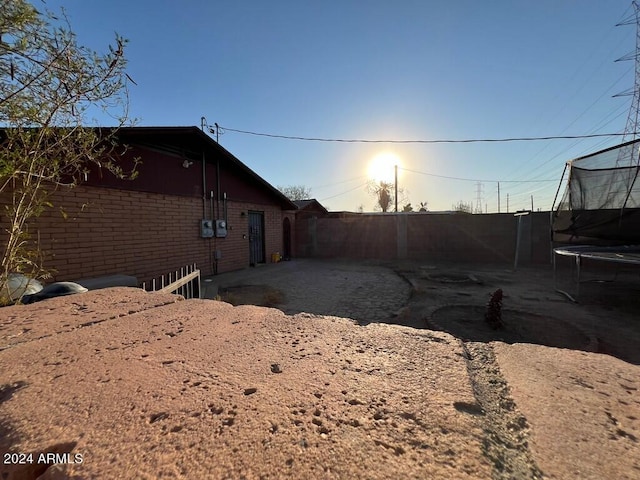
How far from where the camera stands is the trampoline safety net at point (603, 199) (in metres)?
6.62

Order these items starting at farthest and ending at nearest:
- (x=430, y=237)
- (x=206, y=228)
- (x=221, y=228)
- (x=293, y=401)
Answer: (x=430, y=237)
(x=221, y=228)
(x=206, y=228)
(x=293, y=401)

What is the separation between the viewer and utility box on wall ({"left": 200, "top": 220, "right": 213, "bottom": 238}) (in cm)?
859

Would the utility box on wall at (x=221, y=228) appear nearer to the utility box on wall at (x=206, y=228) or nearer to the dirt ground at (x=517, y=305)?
the utility box on wall at (x=206, y=228)

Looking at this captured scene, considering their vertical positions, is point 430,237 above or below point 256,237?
below

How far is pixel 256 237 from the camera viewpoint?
1166 cm

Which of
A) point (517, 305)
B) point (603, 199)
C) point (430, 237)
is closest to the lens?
point (517, 305)

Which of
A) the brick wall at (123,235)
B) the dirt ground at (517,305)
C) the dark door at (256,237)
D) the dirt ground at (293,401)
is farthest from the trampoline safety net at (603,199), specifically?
the brick wall at (123,235)

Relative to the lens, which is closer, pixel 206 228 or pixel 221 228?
pixel 206 228

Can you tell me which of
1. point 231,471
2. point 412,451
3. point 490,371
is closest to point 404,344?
point 490,371

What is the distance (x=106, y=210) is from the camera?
607 cm

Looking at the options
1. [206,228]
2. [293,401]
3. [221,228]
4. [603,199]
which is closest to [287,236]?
[221,228]

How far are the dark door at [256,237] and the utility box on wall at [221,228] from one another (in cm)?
181

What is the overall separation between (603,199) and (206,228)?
10706 millimetres

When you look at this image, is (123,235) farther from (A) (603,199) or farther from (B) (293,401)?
(A) (603,199)
